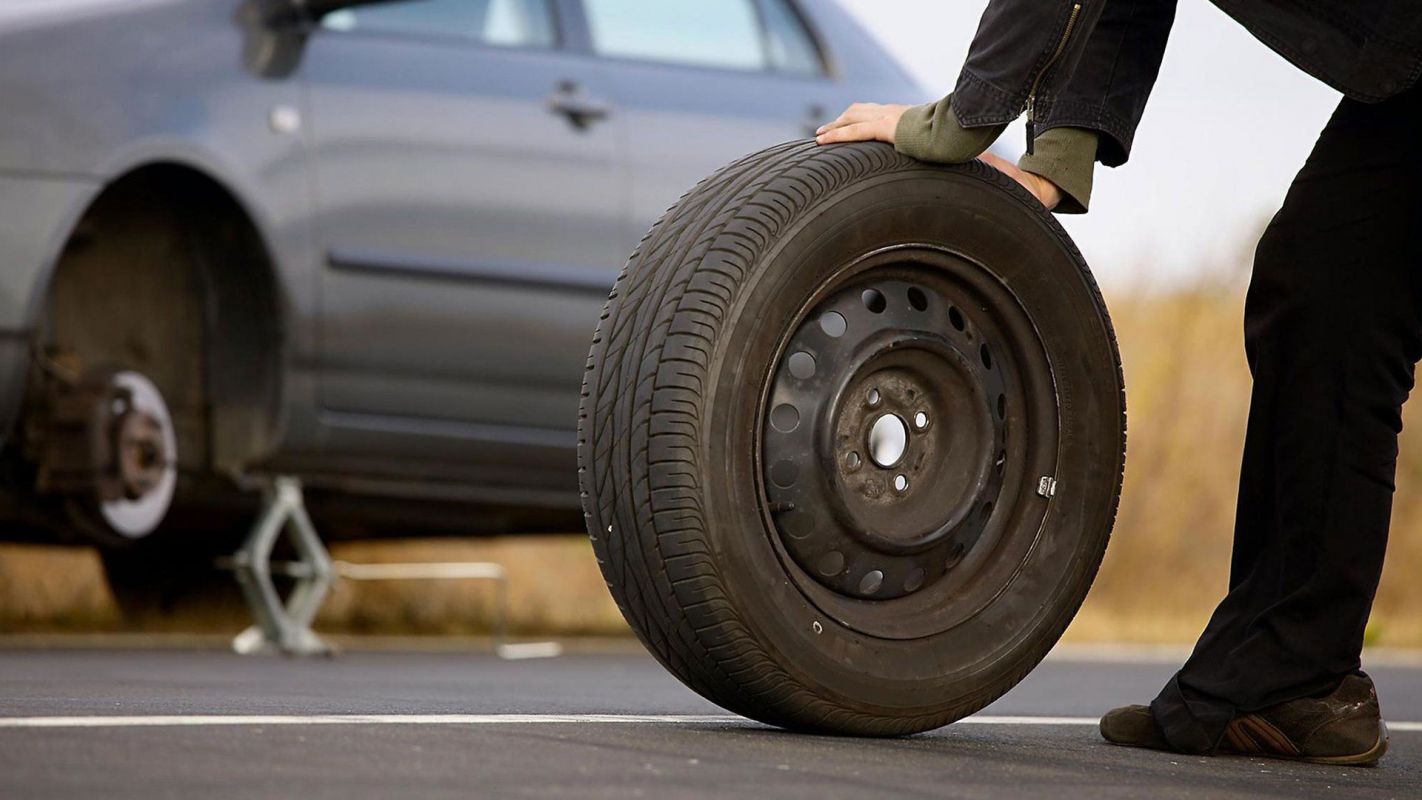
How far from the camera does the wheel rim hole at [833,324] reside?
8.44 ft

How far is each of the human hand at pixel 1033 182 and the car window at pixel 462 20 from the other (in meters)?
2.35

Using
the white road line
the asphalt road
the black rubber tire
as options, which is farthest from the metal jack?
the black rubber tire

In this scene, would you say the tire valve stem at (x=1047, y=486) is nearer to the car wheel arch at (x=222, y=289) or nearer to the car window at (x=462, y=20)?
the car wheel arch at (x=222, y=289)

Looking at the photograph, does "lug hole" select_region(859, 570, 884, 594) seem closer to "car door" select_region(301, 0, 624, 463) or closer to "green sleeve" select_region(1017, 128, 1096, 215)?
"green sleeve" select_region(1017, 128, 1096, 215)

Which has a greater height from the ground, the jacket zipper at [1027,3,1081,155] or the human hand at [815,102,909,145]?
the jacket zipper at [1027,3,1081,155]

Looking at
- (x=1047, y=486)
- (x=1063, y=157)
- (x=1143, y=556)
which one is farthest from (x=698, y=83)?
(x=1143, y=556)

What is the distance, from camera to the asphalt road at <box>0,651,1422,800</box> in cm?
192

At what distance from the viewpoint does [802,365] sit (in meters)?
2.55

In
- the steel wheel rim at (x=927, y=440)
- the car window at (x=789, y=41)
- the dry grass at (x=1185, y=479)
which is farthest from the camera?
the dry grass at (x=1185, y=479)

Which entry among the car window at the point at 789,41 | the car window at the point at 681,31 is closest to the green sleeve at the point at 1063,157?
the car window at the point at 681,31

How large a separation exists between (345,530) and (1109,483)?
3135mm

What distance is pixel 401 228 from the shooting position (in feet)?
15.6

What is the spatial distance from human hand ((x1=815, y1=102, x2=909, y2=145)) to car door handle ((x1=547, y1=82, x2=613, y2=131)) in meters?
2.40

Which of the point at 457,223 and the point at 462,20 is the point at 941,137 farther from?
the point at 462,20
